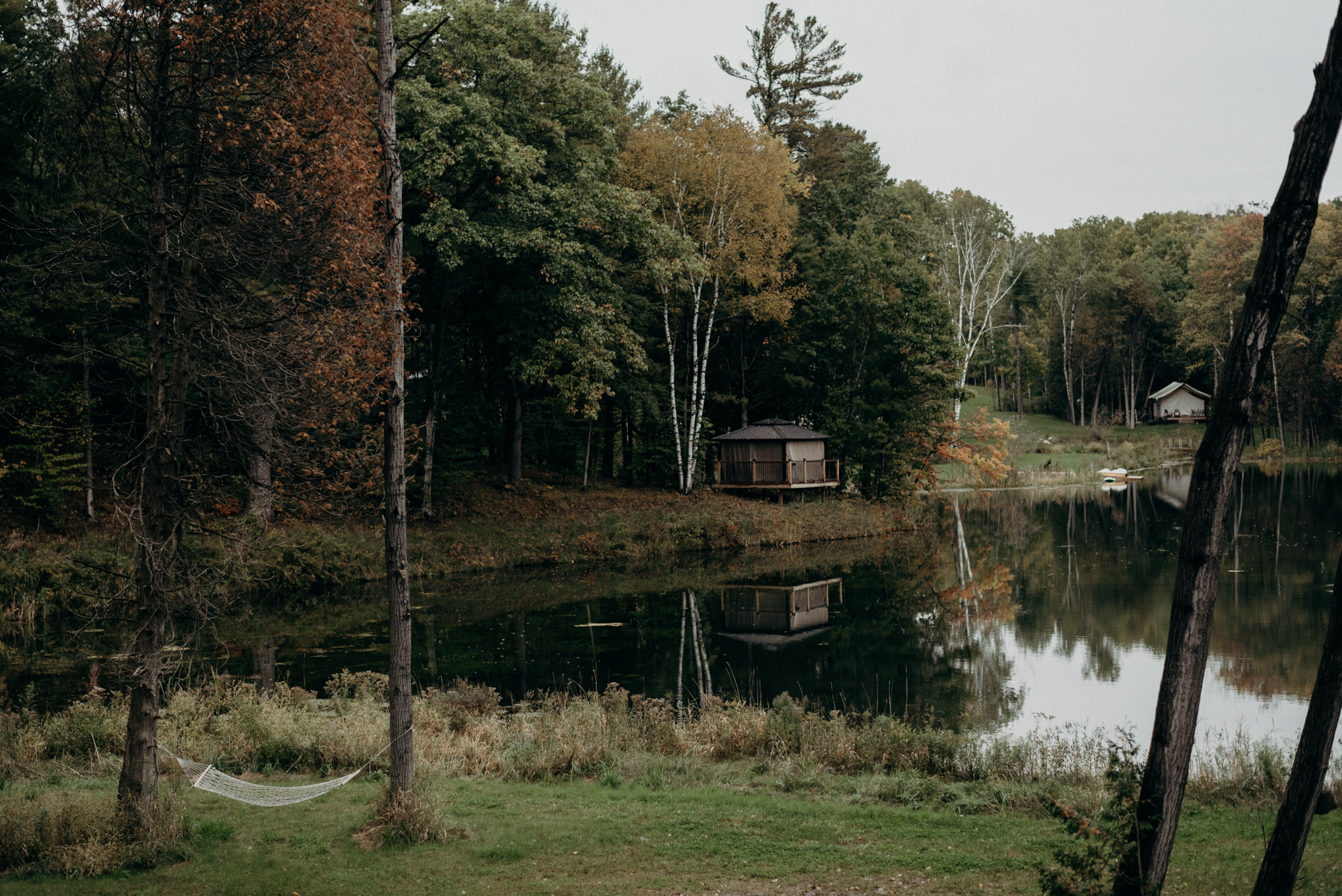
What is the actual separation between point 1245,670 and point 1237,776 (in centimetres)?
656

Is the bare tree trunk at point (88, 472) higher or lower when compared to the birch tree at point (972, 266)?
lower

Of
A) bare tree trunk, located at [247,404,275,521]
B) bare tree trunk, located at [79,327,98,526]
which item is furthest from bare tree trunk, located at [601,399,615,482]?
bare tree trunk, located at [247,404,275,521]

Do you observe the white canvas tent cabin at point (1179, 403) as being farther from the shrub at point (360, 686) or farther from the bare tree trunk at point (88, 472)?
the shrub at point (360, 686)

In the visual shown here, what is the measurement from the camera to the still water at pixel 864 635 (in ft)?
46.7

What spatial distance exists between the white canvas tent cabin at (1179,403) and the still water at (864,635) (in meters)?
42.7

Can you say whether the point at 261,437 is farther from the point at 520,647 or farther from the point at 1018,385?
the point at 1018,385

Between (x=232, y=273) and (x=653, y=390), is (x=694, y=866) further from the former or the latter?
(x=653, y=390)

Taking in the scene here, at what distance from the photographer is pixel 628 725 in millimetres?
11477

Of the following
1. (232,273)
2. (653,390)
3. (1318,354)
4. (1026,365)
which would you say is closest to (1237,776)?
(232,273)

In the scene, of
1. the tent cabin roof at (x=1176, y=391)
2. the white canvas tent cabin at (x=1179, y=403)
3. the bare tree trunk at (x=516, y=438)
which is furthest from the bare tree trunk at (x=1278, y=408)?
the bare tree trunk at (x=516, y=438)

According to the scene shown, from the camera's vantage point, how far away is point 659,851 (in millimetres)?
7121

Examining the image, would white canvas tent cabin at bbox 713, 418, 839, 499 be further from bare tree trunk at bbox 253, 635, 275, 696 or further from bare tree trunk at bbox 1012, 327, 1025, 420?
bare tree trunk at bbox 1012, 327, 1025, 420

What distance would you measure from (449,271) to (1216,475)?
24393 millimetres

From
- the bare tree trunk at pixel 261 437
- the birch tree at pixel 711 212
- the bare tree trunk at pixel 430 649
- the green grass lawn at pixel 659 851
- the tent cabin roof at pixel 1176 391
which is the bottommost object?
the bare tree trunk at pixel 430 649
